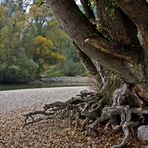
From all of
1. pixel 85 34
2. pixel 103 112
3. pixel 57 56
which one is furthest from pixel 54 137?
pixel 57 56

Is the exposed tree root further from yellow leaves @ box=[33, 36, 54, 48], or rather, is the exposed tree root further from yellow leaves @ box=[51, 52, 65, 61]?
yellow leaves @ box=[51, 52, 65, 61]

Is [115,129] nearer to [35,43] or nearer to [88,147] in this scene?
[88,147]

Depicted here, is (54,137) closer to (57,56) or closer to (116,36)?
(116,36)

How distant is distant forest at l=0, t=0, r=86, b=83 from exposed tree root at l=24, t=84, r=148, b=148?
→ 21.8 meters

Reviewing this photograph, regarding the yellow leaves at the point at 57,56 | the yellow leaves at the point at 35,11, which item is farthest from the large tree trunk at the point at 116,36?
the yellow leaves at the point at 57,56

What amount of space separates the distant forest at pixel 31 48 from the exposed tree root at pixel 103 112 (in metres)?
21.8

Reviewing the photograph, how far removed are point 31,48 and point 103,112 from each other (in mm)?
30839

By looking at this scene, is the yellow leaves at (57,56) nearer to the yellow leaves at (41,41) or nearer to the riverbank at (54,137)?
the yellow leaves at (41,41)

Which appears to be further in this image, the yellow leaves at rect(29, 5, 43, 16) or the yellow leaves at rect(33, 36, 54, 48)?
the yellow leaves at rect(33, 36, 54, 48)

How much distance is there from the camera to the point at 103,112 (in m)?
7.34

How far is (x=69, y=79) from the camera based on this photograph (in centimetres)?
3825

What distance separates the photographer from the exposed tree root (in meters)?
6.69

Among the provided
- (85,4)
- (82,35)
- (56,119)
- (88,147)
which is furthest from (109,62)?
(56,119)

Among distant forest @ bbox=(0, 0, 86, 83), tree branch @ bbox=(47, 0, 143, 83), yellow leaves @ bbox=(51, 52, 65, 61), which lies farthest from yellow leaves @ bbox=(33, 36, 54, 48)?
tree branch @ bbox=(47, 0, 143, 83)
